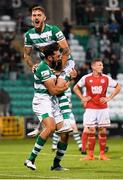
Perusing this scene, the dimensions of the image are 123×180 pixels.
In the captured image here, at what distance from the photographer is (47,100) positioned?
14945 mm

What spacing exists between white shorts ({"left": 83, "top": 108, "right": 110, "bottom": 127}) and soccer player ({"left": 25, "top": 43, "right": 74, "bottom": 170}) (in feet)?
12.3

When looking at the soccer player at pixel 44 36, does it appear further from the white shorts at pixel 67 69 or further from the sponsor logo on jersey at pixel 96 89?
the sponsor logo on jersey at pixel 96 89

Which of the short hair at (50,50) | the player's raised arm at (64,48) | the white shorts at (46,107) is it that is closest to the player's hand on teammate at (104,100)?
the player's raised arm at (64,48)

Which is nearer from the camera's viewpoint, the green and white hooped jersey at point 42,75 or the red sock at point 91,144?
the green and white hooped jersey at point 42,75

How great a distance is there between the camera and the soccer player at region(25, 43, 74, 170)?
14742mm

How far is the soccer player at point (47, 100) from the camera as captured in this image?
14742 millimetres

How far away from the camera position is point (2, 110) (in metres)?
32.1

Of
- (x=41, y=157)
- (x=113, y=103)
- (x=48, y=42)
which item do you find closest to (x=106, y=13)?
(x=113, y=103)

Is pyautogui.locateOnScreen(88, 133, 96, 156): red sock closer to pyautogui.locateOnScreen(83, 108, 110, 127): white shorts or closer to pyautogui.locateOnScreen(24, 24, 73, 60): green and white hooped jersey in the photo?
pyautogui.locateOnScreen(83, 108, 110, 127): white shorts

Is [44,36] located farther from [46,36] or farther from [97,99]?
[97,99]

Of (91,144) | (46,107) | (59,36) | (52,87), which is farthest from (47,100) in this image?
(91,144)

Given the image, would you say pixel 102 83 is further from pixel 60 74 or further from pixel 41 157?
pixel 60 74

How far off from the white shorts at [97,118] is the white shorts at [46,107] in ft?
12.1

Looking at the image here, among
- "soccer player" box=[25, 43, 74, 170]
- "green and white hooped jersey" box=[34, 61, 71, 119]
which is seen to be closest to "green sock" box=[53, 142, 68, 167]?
"soccer player" box=[25, 43, 74, 170]
